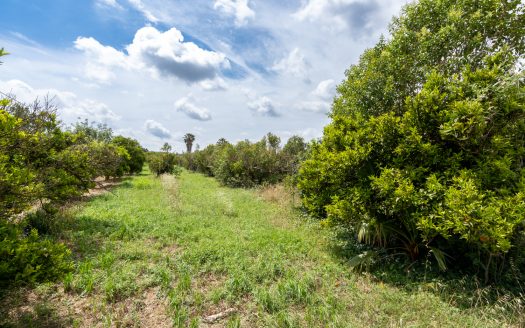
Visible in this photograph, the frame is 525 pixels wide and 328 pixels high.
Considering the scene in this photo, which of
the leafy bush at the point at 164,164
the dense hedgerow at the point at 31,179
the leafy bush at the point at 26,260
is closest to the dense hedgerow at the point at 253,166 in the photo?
the leafy bush at the point at 164,164

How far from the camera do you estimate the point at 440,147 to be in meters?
5.89

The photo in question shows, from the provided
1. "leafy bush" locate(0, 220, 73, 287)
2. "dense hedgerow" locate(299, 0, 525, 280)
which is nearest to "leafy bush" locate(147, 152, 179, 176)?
"dense hedgerow" locate(299, 0, 525, 280)

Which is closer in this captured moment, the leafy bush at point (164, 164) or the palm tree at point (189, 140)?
the leafy bush at point (164, 164)

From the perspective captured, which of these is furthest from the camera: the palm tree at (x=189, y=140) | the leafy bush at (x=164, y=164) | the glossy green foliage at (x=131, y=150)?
the palm tree at (x=189, y=140)

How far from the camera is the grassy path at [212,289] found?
414cm

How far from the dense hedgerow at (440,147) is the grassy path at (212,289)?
134cm

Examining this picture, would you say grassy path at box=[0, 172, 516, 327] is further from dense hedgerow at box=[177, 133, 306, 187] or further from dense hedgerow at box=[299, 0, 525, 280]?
dense hedgerow at box=[177, 133, 306, 187]

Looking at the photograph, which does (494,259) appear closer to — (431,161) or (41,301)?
(431,161)

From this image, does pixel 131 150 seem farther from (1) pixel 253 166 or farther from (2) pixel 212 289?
(2) pixel 212 289

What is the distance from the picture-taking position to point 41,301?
455 centimetres

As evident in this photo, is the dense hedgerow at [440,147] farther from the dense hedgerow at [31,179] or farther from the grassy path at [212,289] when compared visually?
the dense hedgerow at [31,179]

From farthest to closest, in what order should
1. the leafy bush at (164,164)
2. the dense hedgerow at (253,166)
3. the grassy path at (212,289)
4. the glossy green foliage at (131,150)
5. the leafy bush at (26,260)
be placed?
the leafy bush at (164,164) → the glossy green foliage at (131,150) → the dense hedgerow at (253,166) → the grassy path at (212,289) → the leafy bush at (26,260)

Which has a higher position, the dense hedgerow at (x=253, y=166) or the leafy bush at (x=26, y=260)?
the dense hedgerow at (x=253, y=166)

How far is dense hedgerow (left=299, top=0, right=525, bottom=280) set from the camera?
Answer: 5.08 m
